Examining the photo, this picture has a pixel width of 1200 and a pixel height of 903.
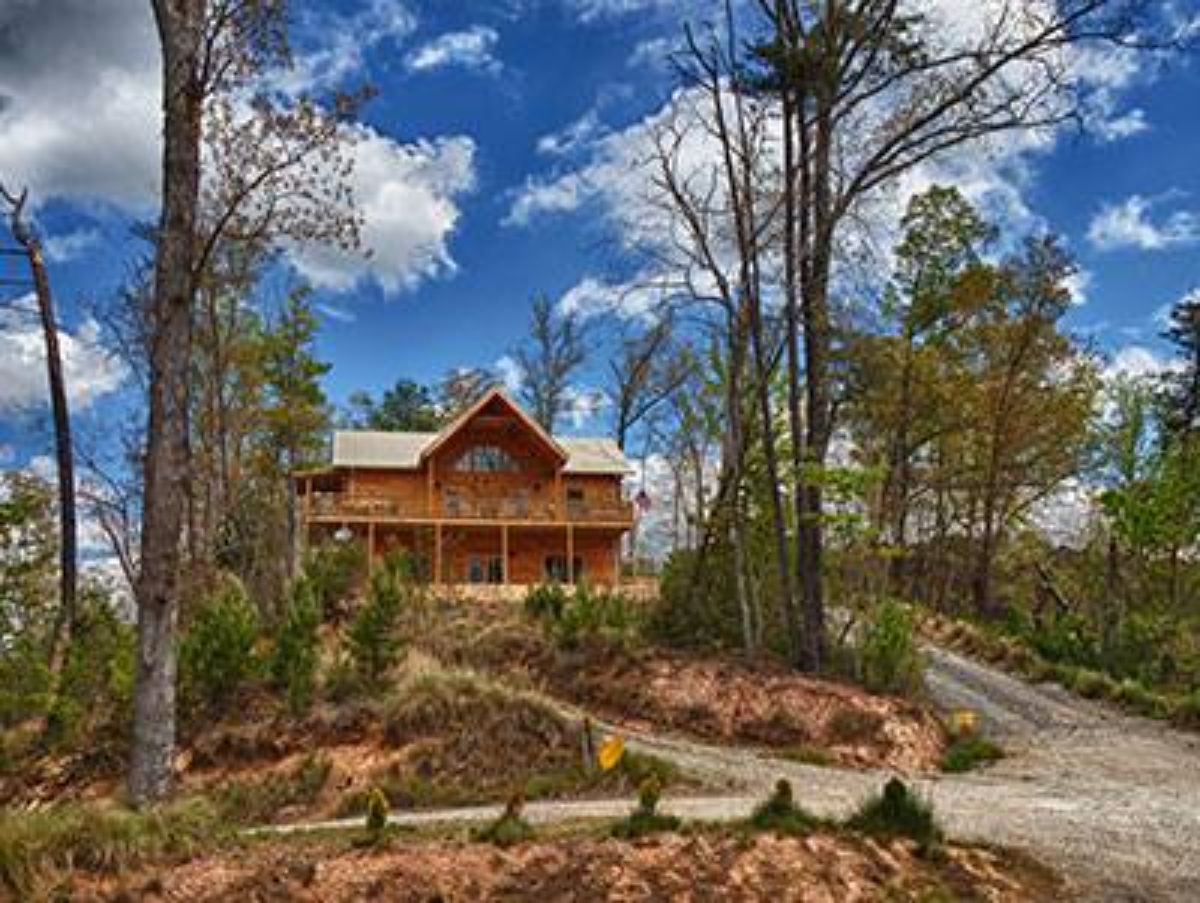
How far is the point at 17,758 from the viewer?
13.7 m

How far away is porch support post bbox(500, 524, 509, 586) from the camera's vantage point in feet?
A: 96.6

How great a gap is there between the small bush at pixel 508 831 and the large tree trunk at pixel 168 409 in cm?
267

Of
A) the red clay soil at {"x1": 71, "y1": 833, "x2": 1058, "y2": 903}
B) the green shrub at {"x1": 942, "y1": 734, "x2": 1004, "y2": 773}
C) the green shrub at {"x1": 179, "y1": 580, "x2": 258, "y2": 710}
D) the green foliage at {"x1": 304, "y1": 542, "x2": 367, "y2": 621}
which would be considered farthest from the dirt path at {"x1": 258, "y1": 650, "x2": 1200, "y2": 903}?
the green foliage at {"x1": 304, "y1": 542, "x2": 367, "y2": 621}

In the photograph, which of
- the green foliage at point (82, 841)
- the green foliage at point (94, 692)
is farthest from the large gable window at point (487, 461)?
the green foliage at point (82, 841)

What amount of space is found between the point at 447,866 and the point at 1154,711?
13.4m

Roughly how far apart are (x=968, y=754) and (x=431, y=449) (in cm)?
2019

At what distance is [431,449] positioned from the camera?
30375mm

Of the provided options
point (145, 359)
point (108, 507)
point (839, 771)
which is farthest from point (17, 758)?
point (839, 771)

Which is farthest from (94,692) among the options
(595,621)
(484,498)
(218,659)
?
(484,498)

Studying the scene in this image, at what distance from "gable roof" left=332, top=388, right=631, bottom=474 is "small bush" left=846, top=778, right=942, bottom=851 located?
24.3 meters

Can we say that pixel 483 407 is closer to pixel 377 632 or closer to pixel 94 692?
pixel 94 692

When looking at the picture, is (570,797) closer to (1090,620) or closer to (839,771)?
(839,771)

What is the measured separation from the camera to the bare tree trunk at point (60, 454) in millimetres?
16078

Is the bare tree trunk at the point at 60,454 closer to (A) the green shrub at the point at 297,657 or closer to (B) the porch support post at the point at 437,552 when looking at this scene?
(A) the green shrub at the point at 297,657
